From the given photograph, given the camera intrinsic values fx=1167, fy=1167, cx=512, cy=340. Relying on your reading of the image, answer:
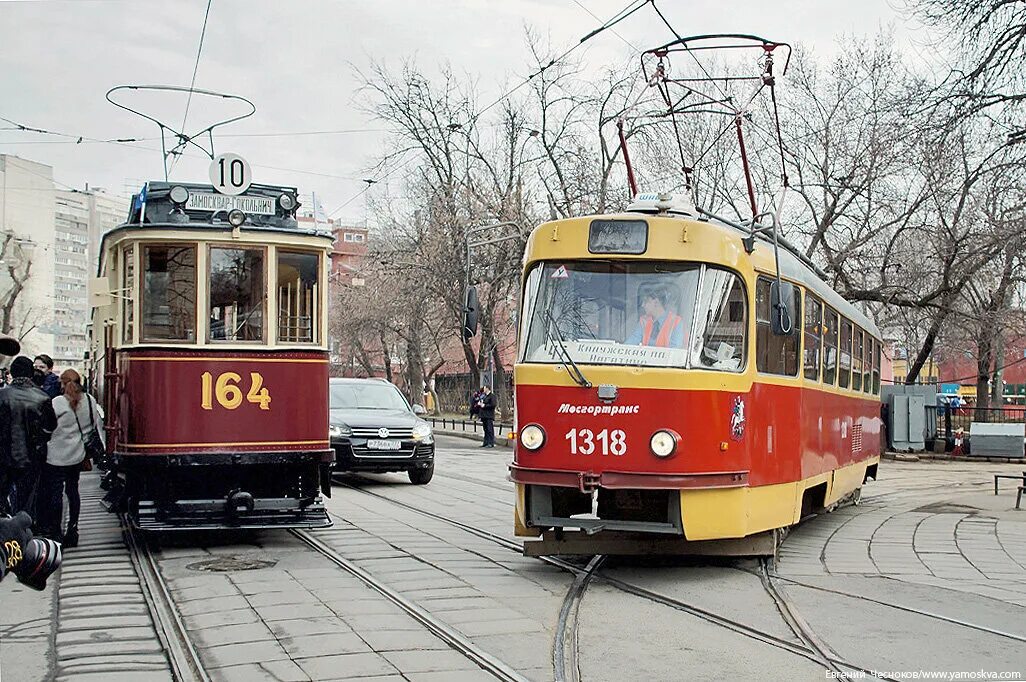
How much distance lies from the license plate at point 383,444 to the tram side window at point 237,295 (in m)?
6.72

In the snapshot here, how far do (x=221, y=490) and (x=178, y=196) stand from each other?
9.60 ft

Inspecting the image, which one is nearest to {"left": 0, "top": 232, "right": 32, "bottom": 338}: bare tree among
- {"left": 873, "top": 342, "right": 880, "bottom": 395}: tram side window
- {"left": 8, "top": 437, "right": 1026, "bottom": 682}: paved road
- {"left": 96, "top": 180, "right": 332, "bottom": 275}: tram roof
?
{"left": 873, "top": 342, "right": 880, "bottom": 395}: tram side window

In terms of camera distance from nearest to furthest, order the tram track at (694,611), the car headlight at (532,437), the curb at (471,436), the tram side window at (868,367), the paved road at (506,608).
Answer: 1. the paved road at (506,608)
2. the tram track at (694,611)
3. the car headlight at (532,437)
4. the tram side window at (868,367)
5. the curb at (471,436)

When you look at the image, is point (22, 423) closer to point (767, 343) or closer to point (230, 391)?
point (230, 391)

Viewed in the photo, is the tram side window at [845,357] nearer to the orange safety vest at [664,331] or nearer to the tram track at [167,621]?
the orange safety vest at [664,331]

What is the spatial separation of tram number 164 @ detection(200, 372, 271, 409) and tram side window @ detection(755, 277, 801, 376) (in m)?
4.57

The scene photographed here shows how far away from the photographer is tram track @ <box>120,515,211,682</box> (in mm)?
6520

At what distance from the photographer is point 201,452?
422 inches

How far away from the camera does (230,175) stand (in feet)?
37.3

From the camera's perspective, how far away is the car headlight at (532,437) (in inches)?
379

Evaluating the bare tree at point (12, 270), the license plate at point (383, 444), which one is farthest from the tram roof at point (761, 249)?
the bare tree at point (12, 270)

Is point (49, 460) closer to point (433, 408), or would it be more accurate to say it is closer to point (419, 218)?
point (419, 218)

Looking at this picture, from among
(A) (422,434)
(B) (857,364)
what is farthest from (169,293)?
(B) (857,364)

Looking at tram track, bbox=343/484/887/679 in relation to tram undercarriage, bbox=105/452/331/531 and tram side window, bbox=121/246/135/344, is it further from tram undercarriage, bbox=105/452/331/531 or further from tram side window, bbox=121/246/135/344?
tram side window, bbox=121/246/135/344
